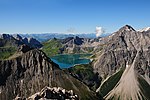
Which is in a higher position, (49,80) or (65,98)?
(65,98)

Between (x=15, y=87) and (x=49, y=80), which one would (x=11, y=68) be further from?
(x=49, y=80)

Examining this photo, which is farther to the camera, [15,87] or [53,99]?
[15,87]

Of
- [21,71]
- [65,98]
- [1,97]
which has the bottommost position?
[1,97]

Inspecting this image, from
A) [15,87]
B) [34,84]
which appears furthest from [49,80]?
[15,87]

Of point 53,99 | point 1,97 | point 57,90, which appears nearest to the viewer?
point 53,99

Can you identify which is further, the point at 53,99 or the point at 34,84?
the point at 34,84

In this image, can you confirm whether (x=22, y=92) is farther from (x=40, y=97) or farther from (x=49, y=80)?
(x=40, y=97)

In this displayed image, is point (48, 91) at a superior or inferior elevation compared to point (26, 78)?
superior

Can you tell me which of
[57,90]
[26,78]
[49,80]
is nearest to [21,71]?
[26,78]

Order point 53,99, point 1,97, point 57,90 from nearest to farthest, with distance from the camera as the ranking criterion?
point 53,99, point 57,90, point 1,97
